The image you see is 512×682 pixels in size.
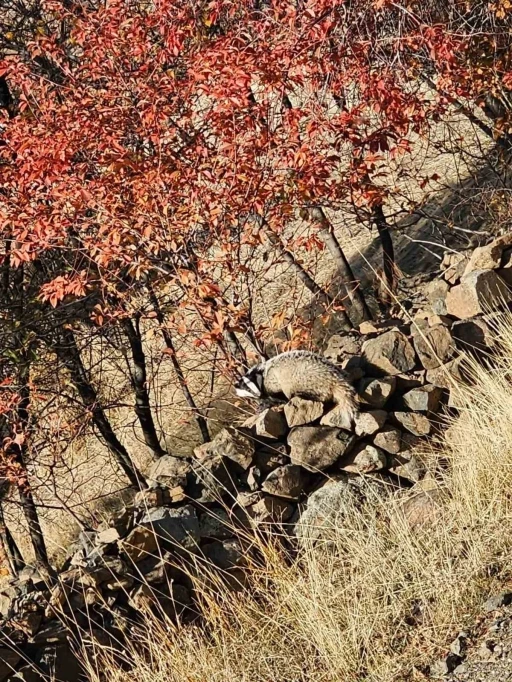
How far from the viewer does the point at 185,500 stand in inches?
249

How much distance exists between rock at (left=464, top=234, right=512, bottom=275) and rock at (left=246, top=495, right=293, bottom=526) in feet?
8.89

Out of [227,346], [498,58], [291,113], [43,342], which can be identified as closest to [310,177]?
[291,113]

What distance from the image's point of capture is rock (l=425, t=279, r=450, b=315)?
751 centimetres

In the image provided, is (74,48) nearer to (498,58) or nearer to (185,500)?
(498,58)

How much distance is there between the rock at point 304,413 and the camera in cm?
661

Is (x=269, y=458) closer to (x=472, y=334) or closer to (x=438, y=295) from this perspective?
(x=472, y=334)

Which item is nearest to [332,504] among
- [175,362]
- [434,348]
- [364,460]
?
[364,460]

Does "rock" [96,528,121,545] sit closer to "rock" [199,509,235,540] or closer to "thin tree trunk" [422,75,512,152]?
"rock" [199,509,235,540]

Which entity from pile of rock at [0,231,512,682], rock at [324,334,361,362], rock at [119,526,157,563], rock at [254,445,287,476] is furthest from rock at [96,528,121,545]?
rock at [324,334,361,362]

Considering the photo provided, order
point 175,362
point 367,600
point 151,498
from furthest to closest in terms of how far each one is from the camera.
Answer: point 175,362 < point 151,498 < point 367,600

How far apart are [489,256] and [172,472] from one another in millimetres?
3135

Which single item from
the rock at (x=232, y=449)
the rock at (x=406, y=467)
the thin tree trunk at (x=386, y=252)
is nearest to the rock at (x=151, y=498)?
the rock at (x=232, y=449)

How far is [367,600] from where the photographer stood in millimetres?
4430

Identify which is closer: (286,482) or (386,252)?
(286,482)
